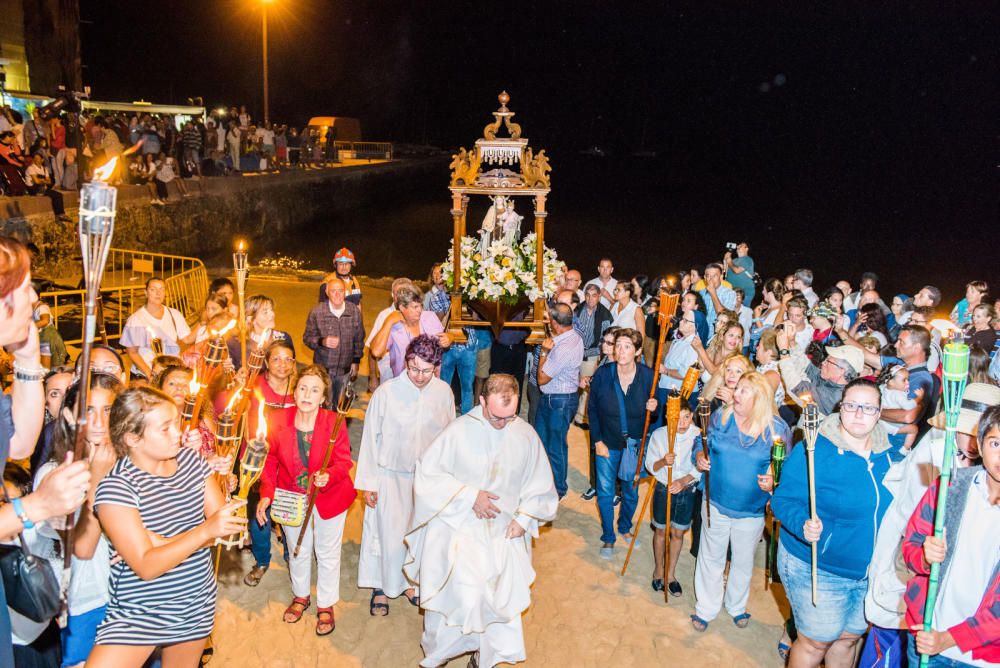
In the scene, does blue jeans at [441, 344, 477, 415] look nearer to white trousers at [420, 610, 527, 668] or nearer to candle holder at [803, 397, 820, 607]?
white trousers at [420, 610, 527, 668]

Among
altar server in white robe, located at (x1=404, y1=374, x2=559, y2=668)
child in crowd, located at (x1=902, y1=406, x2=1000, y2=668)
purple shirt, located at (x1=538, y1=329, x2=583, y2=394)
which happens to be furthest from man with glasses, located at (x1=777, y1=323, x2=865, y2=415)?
altar server in white robe, located at (x1=404, y1=374, x2=559, y2=668)

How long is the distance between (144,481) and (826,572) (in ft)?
12.2

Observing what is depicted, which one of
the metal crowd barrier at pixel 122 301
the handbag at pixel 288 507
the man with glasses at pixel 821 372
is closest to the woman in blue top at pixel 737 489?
the man with glasses at pixel 821 372

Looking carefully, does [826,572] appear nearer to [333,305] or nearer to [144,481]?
[144,481]

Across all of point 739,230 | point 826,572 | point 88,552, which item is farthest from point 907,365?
point 739,230

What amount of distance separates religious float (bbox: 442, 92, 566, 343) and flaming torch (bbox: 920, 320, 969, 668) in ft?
17.1

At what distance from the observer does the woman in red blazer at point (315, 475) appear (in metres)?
5.22

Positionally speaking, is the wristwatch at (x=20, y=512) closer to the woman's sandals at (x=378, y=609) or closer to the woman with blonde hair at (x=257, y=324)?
the woman's sandals at (x=378, y=609)

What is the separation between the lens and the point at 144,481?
3564mm

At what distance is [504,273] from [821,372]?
11.0ft

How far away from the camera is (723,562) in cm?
556

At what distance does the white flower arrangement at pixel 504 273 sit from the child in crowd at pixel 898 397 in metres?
3.53

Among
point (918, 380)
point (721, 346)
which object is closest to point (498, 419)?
point (721, 346)

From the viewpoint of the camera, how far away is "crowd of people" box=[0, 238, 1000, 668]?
11.6 ft
